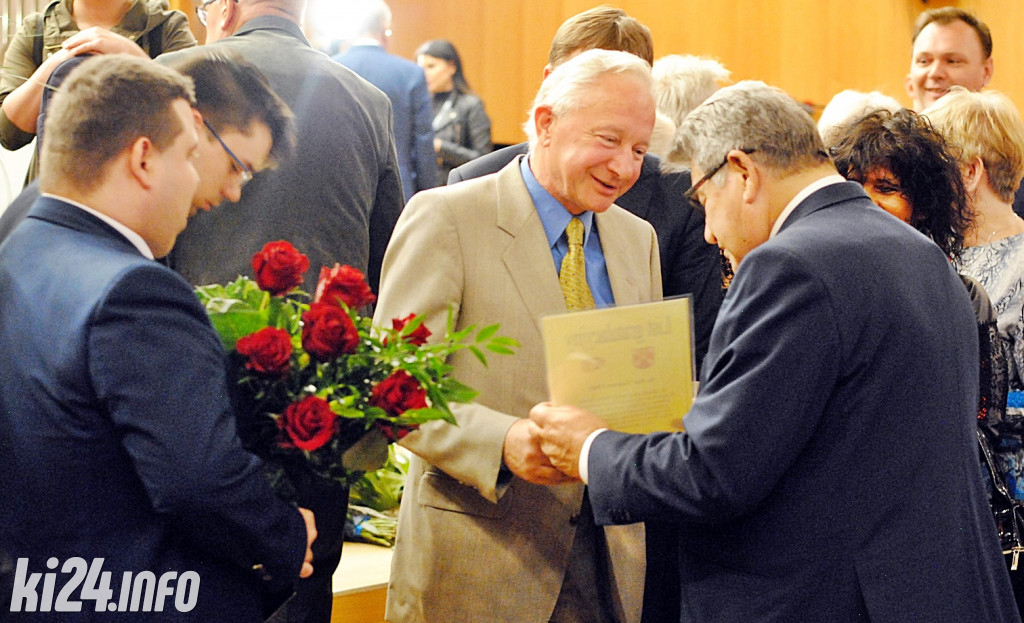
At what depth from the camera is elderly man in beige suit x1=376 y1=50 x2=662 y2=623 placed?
6.82ft

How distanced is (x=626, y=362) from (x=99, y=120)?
3.02 ft

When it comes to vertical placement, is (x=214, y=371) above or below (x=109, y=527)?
above

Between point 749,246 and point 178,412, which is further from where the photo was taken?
point 749,246

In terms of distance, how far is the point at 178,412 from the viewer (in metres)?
1.37

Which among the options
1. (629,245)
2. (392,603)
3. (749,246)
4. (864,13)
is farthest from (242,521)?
(864,13)

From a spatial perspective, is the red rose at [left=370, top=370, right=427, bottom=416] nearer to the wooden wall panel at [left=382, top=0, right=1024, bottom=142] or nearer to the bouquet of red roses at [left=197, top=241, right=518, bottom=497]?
the bouquet of red roses at [left=197, top=241, right=518, bottom=497]

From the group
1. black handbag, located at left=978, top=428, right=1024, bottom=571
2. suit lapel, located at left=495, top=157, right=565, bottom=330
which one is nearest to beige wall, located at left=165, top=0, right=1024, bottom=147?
suit lapel, located at left=495, top=157, right=565, bottom=330

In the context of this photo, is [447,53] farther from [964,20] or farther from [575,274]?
[575,274]

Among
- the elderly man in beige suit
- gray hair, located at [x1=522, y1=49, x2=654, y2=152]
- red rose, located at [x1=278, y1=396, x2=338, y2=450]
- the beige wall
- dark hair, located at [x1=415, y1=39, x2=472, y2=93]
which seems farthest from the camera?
the beige wall

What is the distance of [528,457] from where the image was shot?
198 centimetres

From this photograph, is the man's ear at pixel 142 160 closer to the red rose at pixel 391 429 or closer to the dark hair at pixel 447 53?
the red rose at pixel 391 429

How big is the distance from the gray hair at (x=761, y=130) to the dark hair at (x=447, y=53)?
4549 mm

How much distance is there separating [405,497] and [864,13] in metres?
6.82

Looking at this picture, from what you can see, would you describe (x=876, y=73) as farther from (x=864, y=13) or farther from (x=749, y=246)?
(x=749, y=246)
